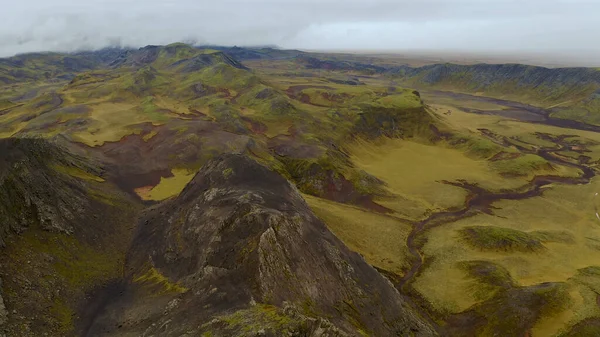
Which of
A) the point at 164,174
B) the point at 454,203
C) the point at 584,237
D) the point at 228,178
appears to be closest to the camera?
the point at 228,178

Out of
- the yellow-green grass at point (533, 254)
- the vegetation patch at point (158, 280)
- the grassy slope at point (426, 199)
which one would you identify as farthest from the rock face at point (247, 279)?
the grassy slope at point (426, 199)

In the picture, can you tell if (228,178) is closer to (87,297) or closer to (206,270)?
(206,270)

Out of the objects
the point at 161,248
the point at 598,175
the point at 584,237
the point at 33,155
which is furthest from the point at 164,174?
the point at 598,175

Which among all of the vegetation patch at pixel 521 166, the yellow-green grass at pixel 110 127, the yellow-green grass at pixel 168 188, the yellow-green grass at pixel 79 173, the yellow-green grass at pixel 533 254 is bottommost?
the yellow-green grass at pixel 533 254

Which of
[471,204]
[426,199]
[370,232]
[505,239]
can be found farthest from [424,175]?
[370,232]

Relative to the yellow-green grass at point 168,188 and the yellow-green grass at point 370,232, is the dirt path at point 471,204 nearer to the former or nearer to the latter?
the yellow-green grass at point 370,232

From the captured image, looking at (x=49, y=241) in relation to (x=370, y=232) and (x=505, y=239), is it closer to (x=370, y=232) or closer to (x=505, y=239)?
(x=370, y=232)
